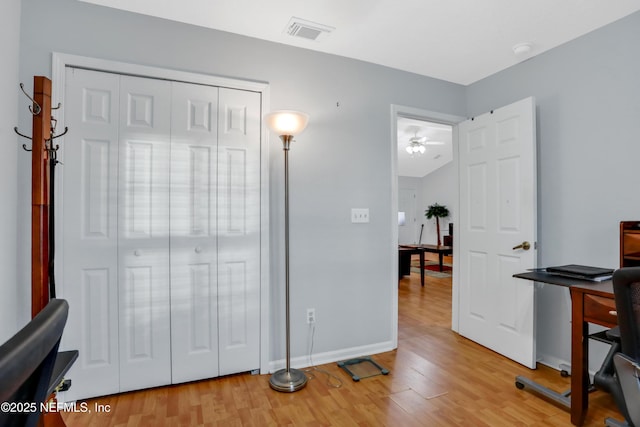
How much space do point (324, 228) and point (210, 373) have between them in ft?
4.33

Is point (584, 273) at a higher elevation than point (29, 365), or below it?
below

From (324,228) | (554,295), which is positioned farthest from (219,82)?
(554,295)

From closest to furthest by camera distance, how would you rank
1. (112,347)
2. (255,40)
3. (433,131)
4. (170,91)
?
(112,347) → (170,91) → (255,40) → (433,131)

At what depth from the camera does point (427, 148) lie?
8281 millimetres

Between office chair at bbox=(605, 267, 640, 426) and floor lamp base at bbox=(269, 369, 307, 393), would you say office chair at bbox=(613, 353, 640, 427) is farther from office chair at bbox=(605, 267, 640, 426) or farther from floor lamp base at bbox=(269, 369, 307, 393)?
floor lamp base at bbox=(269, 369, 307, 393)

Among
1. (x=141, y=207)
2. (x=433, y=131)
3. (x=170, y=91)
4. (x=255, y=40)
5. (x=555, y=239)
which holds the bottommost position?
(x=555, y=239)

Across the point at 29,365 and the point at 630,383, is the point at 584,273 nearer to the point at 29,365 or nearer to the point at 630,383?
the point at 630,383

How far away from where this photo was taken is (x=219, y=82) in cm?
235

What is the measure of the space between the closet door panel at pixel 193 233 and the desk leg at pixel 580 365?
2201 millimetres

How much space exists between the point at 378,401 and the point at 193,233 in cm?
163

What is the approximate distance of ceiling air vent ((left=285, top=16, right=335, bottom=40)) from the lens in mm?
2234

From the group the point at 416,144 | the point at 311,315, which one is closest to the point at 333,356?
the point at 311,315

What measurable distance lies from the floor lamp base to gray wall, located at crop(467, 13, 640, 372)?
1939mm

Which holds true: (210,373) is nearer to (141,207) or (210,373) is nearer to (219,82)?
(141,207)
